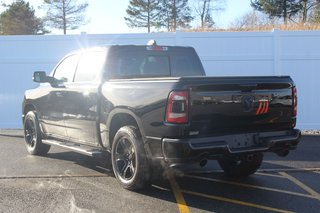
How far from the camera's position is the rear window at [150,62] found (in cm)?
677

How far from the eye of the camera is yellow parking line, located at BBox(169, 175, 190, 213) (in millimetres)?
5324

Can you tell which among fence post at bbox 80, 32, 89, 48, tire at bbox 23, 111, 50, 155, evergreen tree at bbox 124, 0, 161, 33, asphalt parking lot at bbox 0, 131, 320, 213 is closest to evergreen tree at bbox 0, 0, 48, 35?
evergreen tree at bbox 124, 0, 161, 33

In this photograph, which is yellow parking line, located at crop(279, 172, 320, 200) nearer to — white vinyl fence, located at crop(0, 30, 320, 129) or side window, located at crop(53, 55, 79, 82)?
side window, located at crop(53, 55, 79, 82)

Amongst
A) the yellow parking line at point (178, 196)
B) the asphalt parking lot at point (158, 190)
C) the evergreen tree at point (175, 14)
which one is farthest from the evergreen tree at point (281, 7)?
the yellow parking line at point (178, 196)

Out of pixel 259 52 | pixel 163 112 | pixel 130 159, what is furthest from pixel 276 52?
pixel 163 112

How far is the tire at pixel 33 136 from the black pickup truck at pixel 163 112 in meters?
0.78

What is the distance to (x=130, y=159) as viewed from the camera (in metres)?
6.05

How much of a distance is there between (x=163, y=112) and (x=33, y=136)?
4.27 m

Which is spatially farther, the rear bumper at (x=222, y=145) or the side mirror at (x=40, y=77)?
the side mirror at (x=40, y=77)

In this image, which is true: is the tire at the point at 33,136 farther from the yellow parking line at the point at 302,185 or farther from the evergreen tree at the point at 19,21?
the evergreen tree at the point at 19,21

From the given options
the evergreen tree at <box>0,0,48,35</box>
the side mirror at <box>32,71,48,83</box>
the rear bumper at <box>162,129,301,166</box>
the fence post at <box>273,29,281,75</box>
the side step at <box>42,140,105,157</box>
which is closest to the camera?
the rear bumper at <box>162,129,301,166</box>

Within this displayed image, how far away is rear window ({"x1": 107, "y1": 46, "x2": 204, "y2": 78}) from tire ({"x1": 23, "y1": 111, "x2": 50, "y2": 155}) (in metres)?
2.54

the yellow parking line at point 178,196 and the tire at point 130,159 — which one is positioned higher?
the tire at point 130,159

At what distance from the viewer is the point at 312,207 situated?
17.7 ft
